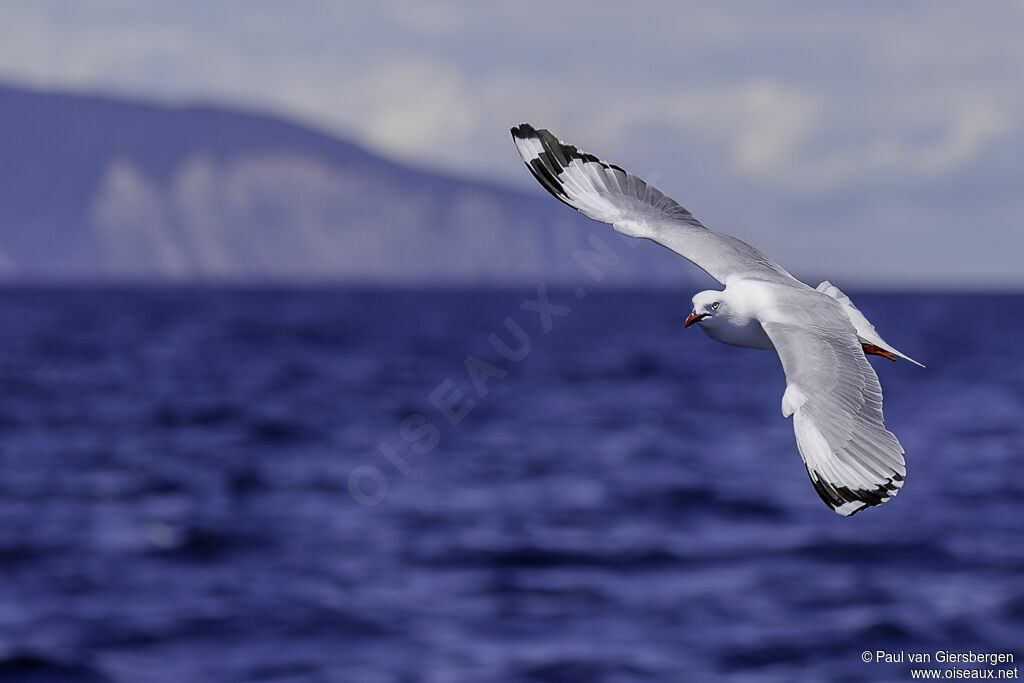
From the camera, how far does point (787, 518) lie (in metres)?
37.2

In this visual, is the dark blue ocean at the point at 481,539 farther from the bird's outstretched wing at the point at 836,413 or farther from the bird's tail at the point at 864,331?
the bird's outstretched wing at the point at 836,413

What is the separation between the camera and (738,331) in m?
5.35

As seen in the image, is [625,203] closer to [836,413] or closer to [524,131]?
[524,131]

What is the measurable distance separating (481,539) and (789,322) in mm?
30155

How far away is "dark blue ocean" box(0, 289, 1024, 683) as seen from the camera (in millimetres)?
25734

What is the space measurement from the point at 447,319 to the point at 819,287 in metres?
157

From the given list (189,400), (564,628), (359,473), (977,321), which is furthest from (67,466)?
(977,321)

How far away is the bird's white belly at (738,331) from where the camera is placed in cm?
525

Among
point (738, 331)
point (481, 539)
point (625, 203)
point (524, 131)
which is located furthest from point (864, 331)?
point (481, 539)

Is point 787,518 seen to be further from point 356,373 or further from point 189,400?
point 356,373

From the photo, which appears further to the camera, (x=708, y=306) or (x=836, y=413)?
(x=708, y=306)

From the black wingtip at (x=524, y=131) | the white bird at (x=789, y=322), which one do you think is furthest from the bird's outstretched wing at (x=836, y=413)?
the black wingtip at (x=524, y=131)

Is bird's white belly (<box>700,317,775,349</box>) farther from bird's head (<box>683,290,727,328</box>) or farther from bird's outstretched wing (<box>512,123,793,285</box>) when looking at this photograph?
bird's outstretched wing (<box>512,123,793,285</box>)

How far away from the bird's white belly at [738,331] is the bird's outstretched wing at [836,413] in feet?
0.31
